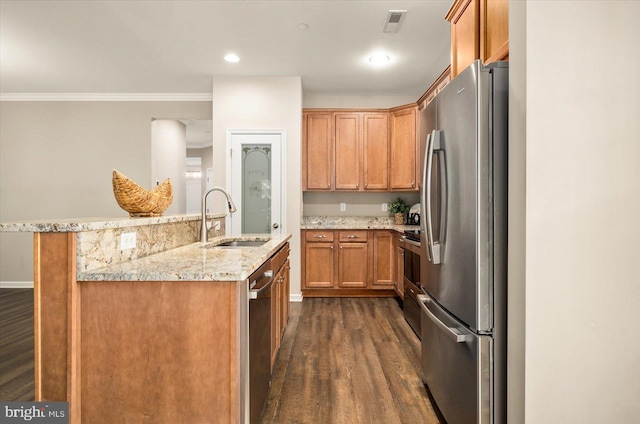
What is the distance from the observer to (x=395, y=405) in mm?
2072

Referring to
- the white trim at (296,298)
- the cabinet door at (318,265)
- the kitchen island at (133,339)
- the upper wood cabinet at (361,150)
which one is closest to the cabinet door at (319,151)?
the upper wood cabinet at (361,150)

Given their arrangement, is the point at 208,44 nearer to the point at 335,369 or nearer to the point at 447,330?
the point at 335,369

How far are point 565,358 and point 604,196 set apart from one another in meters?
0.61

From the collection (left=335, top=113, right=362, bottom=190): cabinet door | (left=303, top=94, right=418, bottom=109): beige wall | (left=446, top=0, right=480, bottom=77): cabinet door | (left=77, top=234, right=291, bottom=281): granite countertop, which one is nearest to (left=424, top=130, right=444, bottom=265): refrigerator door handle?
(left=446, top=0, right=480, bottom=77): cabinet door

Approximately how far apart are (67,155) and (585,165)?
604 centimetres

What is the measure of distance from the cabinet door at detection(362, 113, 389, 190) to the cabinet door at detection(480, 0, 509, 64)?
2905 millimetres

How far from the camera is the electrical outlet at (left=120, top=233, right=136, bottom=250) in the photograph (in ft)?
5.51

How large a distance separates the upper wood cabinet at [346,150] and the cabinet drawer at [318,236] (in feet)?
2.15

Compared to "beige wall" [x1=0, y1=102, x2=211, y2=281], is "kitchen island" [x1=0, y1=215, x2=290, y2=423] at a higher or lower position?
lower

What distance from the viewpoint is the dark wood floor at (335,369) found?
201 cm

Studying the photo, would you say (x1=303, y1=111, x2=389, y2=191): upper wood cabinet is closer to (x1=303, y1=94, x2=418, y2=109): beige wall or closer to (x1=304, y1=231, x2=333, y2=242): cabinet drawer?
(x1=303, y1=94, x2=418, y2=109): beige wall

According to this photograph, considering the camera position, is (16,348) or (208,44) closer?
(16,348)

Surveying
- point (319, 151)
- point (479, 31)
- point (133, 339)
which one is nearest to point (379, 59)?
point (319, 151)

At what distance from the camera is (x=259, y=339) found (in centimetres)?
174
